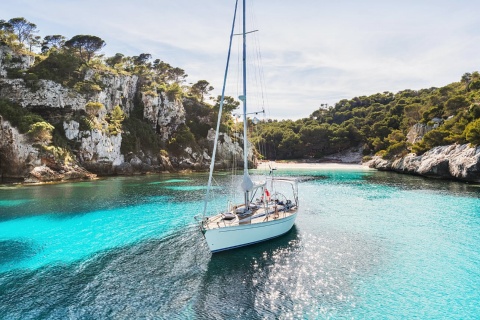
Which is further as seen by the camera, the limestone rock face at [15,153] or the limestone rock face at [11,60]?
the limestone rock face at [11,60]

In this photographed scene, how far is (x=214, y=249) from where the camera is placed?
17891mm

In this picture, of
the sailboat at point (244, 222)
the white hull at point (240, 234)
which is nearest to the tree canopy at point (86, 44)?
the sailboat at point (244, 222)

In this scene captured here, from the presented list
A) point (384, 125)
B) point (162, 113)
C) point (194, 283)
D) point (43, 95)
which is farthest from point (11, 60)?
point (384, 125)

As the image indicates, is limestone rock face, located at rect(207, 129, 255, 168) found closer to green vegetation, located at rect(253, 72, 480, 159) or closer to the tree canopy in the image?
green vegetation, located at rect(253, 72, 480, 159)

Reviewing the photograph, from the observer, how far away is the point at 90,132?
64.3m

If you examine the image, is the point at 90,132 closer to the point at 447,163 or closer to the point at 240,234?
the point at 240,234

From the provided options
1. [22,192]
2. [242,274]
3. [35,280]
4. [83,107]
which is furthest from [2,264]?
[83,107]

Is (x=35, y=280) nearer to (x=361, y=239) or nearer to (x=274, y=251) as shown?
(x=274, y=251)

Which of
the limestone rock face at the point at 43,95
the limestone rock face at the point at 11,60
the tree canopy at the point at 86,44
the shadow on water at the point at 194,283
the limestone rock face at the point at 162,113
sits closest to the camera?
the shadow on water at the point at 194,283

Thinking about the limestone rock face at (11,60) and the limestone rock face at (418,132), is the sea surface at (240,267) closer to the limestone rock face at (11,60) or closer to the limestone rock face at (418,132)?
the limestone rock face at (11,60)

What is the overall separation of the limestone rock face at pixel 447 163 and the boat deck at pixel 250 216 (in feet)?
131

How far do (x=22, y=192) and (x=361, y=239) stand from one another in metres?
46.0

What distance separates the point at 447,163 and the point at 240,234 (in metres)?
52.3

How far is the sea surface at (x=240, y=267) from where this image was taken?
1237cm
